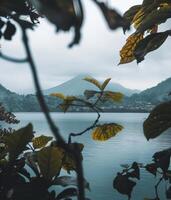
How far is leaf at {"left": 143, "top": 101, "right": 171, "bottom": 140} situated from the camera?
2499 mm

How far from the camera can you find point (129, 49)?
10.4 feet

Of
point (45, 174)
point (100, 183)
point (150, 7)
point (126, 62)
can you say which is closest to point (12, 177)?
point (45, 174)

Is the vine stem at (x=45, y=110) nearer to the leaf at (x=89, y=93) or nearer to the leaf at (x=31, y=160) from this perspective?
the leaf at (x=89, y=93)

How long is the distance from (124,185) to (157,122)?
0.63m

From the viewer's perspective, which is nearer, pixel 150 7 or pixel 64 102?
pixel 64 102

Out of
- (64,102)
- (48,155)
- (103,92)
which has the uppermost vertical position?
(103,92)

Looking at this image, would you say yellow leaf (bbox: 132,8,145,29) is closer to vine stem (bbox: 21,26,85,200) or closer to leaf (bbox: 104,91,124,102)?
leaf (bbox: 104,91,124,102)

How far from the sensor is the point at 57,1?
0.58 meters

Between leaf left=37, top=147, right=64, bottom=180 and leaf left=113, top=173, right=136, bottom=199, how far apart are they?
77cm

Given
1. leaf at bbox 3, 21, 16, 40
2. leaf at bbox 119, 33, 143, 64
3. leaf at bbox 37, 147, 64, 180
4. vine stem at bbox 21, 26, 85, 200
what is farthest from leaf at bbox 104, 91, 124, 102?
vine stem at bbox 21, 26, 85, 200

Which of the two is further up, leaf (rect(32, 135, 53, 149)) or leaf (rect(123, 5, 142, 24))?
leaf (rect(123, 5, 142, 24))

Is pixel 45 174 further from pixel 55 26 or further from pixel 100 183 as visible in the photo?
pixel 100 183

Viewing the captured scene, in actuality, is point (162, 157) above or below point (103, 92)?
below

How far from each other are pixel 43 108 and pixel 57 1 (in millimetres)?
158
